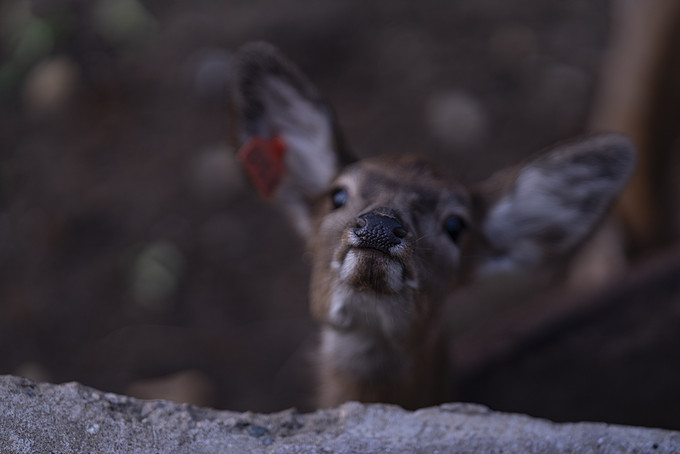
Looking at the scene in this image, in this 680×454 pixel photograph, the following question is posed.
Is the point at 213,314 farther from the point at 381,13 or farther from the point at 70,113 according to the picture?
the point at 381,13

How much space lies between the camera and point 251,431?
1935 millimetres

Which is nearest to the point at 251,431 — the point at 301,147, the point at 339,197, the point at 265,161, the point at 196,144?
the point at 339,197

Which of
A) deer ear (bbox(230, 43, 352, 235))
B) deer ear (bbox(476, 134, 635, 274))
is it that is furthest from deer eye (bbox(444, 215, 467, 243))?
deer ear (bbox(230, 43, 352, 235))

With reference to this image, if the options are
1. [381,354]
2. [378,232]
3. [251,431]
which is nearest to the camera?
[251,431]

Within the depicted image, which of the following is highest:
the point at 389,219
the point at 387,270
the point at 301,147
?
the point at 301,147

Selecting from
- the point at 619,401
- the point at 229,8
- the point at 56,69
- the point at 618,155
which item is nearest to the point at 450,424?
the point at 618,155

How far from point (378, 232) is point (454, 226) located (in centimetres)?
89

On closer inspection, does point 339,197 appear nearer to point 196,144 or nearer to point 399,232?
point 399,232

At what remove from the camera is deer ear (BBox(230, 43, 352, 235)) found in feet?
10.3

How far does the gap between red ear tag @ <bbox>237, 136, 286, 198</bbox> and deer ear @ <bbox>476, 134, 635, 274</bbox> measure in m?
0.96

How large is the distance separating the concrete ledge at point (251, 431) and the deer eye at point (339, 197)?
1.19m

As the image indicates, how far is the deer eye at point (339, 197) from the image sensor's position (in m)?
3.05

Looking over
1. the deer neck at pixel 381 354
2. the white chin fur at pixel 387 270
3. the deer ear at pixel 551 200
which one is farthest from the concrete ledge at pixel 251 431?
the deer ear at pixel 551 200

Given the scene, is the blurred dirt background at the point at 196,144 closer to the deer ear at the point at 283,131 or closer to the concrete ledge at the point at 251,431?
the deer ear at the point at 283,131
